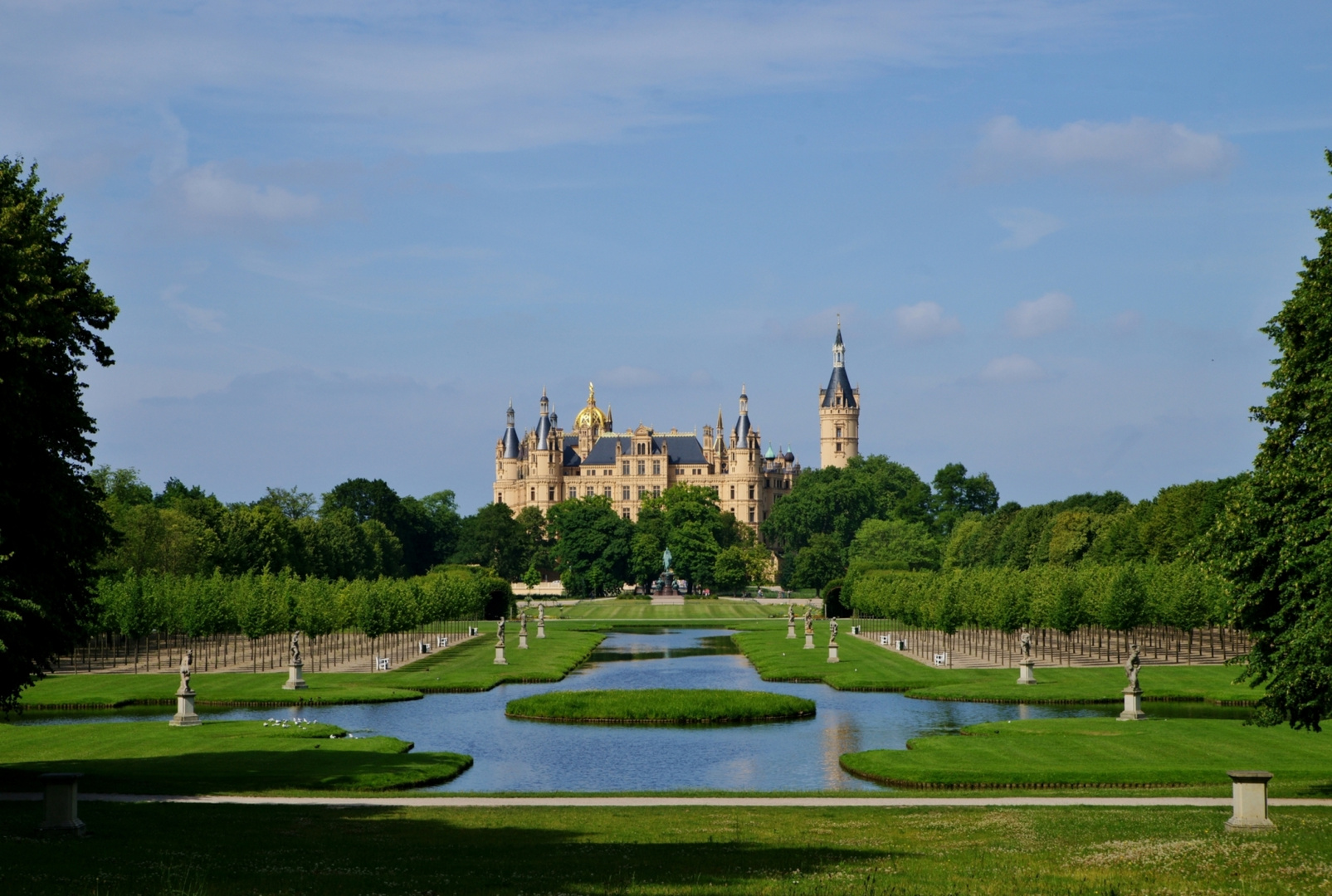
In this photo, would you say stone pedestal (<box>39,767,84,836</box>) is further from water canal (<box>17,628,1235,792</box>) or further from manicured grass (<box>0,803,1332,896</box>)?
water canal (<box>17,628,1235,792</box>)

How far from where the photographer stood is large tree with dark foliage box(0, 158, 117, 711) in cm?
2505

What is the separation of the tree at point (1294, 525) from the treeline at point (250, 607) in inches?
2105

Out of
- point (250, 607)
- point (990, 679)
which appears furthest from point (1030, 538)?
point (250, 607)

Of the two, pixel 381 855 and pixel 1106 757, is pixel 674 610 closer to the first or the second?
pixel 1106 757

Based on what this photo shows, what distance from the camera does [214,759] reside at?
36.9m

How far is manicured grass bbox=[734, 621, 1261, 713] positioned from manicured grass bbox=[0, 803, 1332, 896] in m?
28.5

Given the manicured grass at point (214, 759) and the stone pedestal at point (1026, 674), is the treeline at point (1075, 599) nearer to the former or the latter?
the stone pedestal at point (1026, 674)

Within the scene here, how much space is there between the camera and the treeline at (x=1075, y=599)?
69500 millimetres

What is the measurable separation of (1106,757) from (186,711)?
27740mm

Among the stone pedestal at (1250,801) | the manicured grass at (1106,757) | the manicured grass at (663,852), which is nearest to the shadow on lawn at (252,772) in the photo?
the manicured grass at (663,852)

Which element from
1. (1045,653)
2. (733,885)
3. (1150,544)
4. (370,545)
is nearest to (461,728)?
(733,885)

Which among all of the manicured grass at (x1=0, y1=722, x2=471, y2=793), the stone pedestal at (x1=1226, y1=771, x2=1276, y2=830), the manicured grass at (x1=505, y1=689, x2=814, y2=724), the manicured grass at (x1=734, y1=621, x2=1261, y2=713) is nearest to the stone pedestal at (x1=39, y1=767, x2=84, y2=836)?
the manicured grass at (x1=0, y1=722, x2=471, y2=793)

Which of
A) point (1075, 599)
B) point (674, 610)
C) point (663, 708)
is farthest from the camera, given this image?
point (674, 610)

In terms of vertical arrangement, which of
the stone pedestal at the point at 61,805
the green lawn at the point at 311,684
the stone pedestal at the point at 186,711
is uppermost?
the stone pedestal at the point at 61,805
